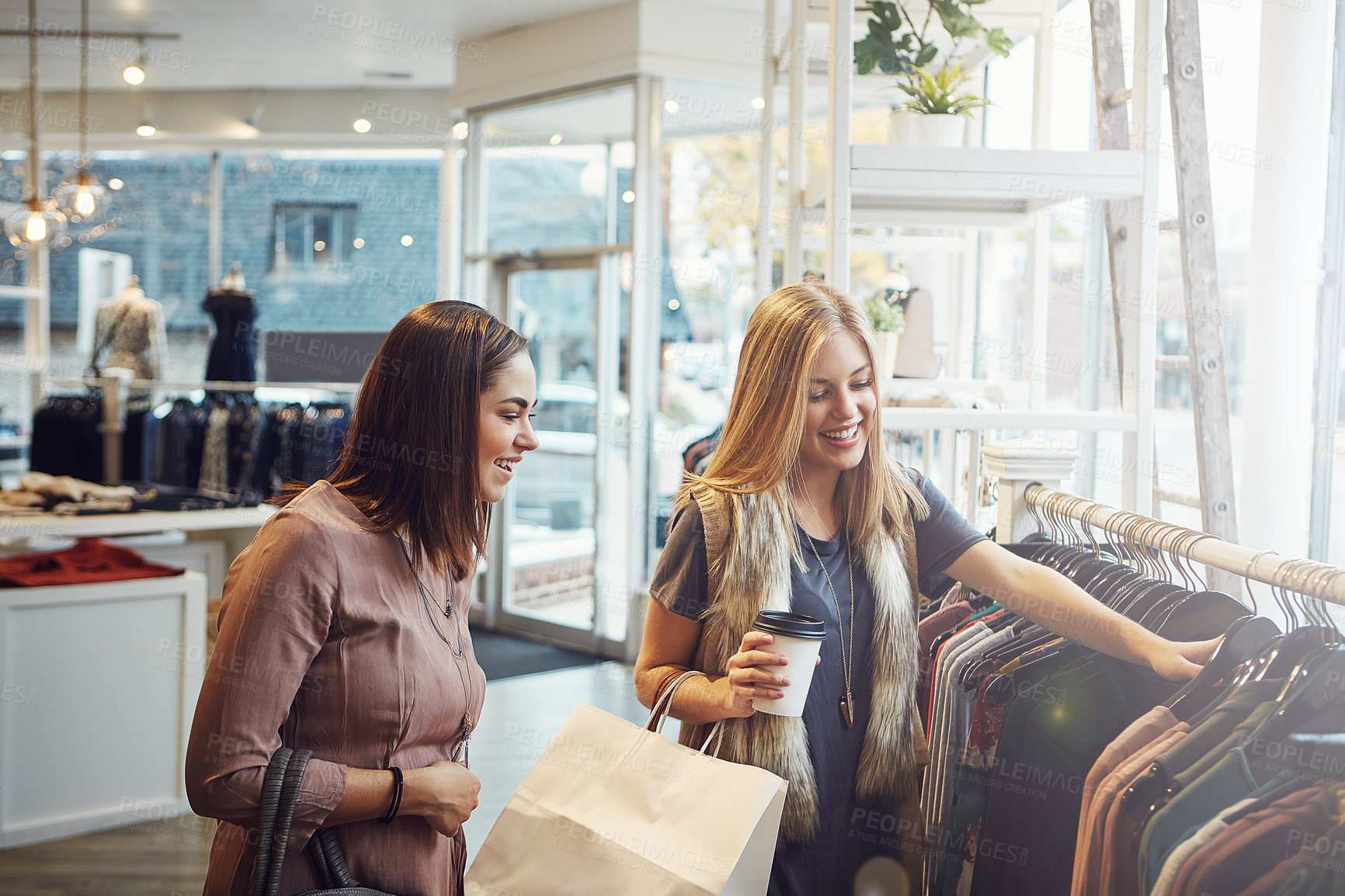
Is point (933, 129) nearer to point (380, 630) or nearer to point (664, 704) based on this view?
point (664, 704)

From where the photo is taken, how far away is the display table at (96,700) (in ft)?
10.7

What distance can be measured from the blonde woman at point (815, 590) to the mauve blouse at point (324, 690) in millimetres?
337

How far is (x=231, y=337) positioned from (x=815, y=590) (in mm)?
6301

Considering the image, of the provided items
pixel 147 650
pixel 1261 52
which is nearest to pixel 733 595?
pixel 1261 52

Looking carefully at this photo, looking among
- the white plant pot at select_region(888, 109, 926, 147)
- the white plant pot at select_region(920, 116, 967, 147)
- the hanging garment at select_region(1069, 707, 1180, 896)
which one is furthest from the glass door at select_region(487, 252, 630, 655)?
the hanging garment at select_region(1069, 707, 1180, 896)

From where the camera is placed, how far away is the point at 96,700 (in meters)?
3.37

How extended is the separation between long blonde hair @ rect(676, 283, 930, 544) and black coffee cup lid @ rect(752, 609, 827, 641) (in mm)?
251

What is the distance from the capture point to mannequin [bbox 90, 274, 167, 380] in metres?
6.82

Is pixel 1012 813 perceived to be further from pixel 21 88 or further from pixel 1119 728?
pixel 21 88

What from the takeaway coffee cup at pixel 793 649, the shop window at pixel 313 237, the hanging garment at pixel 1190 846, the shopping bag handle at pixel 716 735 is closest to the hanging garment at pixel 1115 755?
the hanging garment at pixel 1190 846

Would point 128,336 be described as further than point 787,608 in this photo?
Yes

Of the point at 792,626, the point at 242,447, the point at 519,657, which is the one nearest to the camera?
the point at 792,626

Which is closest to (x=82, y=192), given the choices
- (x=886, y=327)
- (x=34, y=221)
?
(x=34, y=221)

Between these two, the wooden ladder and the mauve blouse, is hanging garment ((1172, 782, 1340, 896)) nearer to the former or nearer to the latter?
the mauve blouse
